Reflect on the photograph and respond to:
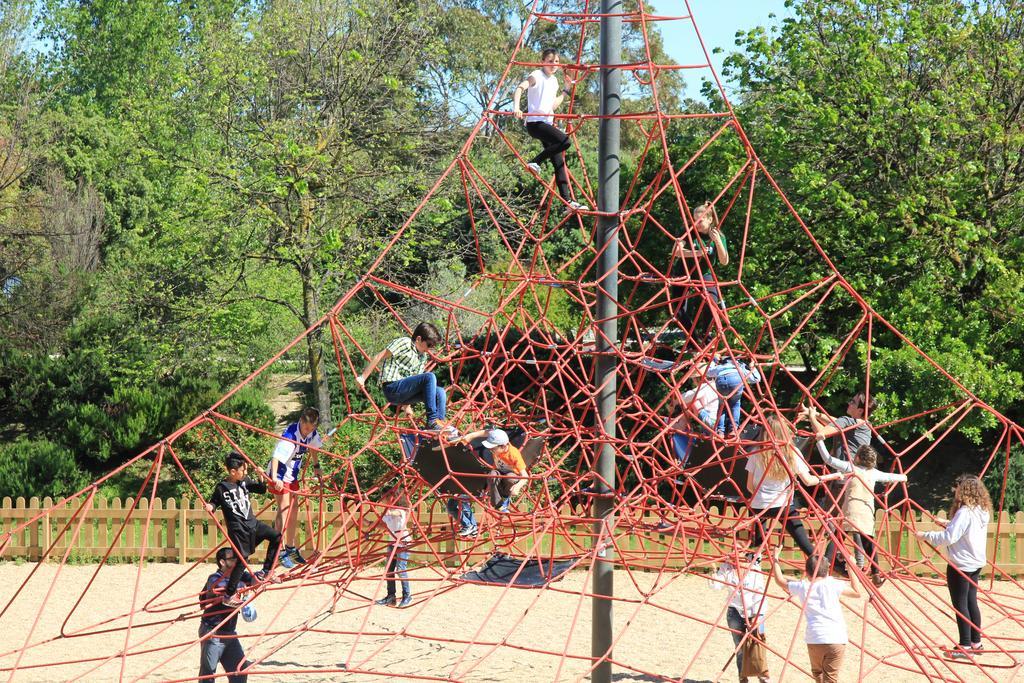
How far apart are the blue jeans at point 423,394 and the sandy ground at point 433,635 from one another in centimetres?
135

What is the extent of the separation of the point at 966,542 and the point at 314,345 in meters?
10.3

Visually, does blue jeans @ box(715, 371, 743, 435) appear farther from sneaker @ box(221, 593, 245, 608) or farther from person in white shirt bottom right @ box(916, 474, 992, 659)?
sneaker @ box(221, 593, 245, 608)

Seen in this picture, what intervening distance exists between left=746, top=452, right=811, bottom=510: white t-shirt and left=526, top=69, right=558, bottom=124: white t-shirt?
7.90ft

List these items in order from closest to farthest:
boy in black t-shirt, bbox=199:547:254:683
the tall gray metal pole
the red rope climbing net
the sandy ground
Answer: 1. the red rope climbing net
2. the tall gray metal pole
3. boy in black t-shirt, bbox=199:547:254:683
4. the sandy ground

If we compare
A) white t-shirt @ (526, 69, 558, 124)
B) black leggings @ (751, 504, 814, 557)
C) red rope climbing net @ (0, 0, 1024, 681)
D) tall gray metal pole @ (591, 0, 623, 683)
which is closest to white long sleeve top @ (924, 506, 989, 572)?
red rope climbing net @ (0, 0, 1024, 681)

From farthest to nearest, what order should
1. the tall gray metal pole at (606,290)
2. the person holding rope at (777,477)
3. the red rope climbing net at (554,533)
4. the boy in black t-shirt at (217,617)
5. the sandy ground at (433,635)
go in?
1. the sandy ground at (433,635)
2. the boy in black t-shirt at (217,617)
3. the tall gray metal pole at (606,290)
4. the red rope climbing net at (554,533)
5. the person holding rope at (777,477)

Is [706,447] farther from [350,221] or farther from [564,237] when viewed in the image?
[564,237]

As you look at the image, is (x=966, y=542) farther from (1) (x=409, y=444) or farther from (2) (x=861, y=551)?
(1) (x=409, y=444)

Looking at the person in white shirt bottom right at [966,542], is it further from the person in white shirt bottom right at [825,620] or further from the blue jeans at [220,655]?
the blue jeans at [220,655]

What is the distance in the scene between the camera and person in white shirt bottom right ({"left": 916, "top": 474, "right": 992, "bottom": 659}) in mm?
7816

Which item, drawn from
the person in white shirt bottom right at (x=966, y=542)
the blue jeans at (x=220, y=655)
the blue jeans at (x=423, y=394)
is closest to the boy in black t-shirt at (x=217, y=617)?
the blue jeans at (x=220, y=655)

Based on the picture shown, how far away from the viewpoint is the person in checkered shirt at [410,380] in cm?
672

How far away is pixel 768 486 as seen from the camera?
665 cm

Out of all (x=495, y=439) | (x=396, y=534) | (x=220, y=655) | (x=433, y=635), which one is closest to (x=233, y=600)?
(x=220, y=655)
